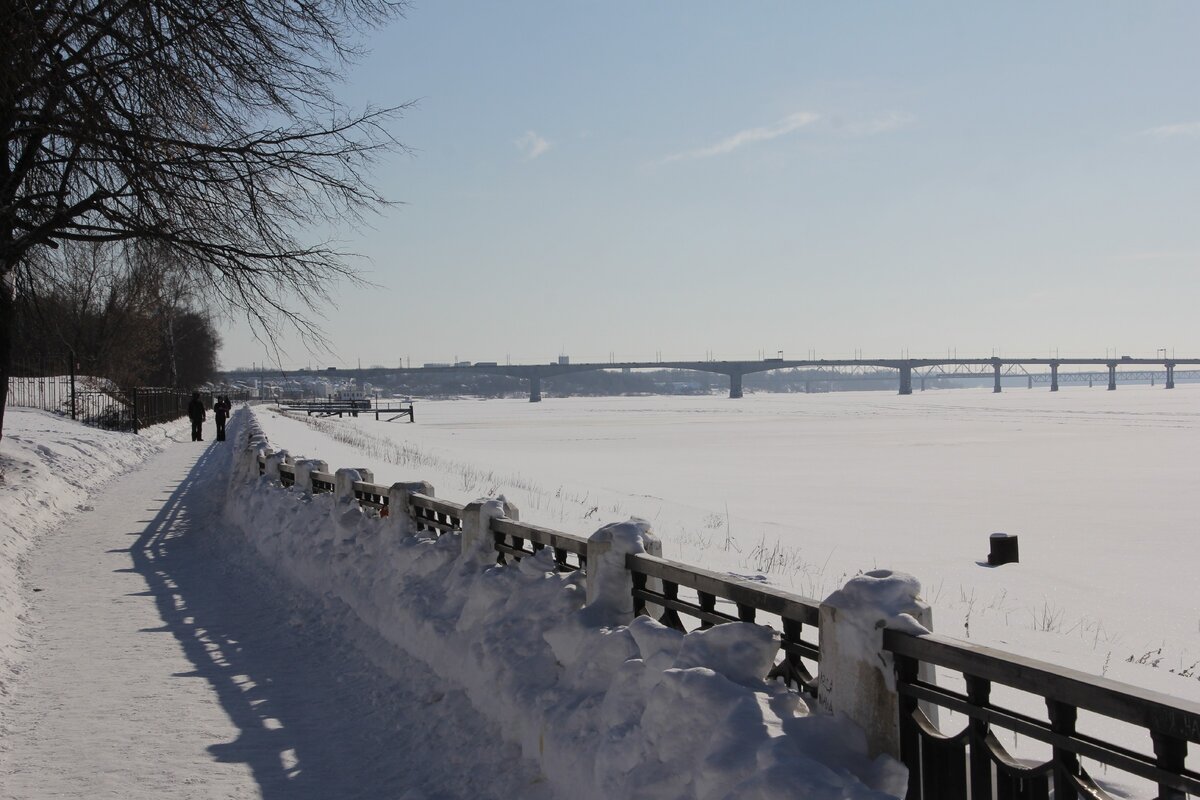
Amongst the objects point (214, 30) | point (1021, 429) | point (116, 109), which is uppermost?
point (214, 30)

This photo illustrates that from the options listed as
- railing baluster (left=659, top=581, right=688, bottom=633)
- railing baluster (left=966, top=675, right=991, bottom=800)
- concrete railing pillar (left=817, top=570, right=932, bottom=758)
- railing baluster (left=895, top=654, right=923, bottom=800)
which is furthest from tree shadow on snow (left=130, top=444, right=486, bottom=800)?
railing baluster (left=966, top=675, right=991, bottom=800)

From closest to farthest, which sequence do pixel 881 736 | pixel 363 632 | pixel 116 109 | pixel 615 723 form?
pixel 881 736 < pixel 615 723 < pixel 363 632 < pixel 116 109

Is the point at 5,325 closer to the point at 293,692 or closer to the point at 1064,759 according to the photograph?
the point at 293,692

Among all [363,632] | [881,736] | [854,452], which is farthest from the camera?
[854,452]

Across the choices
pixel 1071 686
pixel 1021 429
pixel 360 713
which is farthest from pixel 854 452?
pixel 1071 686

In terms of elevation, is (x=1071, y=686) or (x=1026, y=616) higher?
(x=1071, y=686)

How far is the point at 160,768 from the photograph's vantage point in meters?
5.30

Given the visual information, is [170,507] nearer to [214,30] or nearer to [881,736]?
[214,30]

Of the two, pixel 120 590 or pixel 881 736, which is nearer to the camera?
pixel 881 736

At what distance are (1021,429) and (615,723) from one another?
1905 inches

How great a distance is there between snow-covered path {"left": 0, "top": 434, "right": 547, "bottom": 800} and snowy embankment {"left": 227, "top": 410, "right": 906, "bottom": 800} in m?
0.28

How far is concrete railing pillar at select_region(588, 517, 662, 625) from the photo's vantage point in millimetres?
5293

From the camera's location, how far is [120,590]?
392 inches

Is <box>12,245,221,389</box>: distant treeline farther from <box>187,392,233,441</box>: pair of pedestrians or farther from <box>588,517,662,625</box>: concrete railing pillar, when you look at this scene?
<box>588,517,662,625</box>: concrete railing pillar
